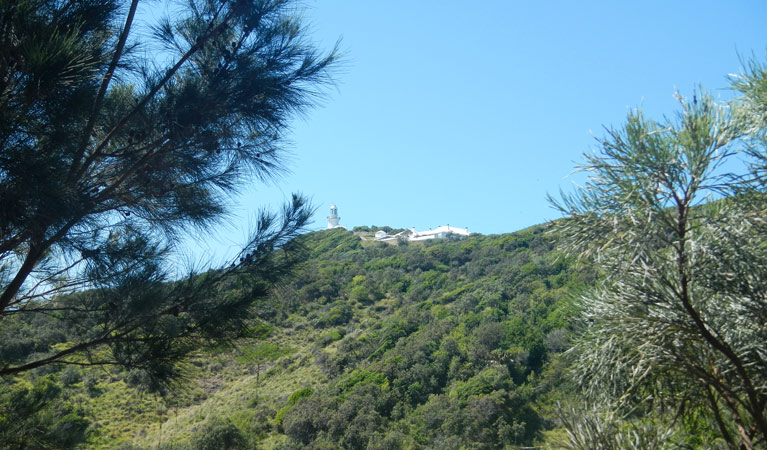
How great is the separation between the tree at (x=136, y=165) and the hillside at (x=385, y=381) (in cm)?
729

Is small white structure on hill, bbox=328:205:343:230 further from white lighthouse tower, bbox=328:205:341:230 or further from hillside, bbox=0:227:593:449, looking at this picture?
hillside, bbox=0:227:593:449

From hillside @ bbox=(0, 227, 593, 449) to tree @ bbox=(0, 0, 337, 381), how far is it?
7294 mm

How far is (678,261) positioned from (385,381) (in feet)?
64.8

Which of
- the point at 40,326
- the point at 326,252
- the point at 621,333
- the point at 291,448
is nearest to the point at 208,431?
the point at 291,448

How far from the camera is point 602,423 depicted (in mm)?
2207

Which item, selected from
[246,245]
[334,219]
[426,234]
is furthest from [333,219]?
[246,245]

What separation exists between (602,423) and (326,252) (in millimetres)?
44419

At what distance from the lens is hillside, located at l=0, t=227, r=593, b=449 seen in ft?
54.1

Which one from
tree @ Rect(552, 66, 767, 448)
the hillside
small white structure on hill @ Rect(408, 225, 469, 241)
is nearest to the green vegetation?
tree @ Rect(552, 66, 767, 448)

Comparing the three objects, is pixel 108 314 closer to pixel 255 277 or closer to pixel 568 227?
pixel 255 277

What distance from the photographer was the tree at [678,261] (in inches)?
73.6

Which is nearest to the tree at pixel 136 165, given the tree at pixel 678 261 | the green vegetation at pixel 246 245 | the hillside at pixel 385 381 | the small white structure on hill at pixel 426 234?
the green vegetation at pixel 246 245

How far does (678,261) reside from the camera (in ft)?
6.28

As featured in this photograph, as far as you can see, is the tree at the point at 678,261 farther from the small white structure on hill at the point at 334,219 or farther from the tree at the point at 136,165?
the small white structure on hill at the point at 334,219
